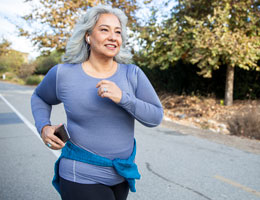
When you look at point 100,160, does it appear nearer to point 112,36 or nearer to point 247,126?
point 112,36

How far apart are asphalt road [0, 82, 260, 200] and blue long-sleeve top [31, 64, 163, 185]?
1.95 m

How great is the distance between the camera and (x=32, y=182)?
3791 mm

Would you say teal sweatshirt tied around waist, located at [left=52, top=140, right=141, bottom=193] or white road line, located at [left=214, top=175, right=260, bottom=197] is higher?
teal sweatshirt tied around waist, located at [left=52, top=140, right=141, bottom=193]

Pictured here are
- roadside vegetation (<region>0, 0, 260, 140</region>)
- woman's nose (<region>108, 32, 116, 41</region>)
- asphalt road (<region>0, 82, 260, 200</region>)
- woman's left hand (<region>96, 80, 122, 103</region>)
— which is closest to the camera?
woman's left hand (<region>96, 80, 122, 103</region>)

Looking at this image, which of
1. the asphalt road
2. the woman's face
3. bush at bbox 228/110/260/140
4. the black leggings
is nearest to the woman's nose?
the woman's face

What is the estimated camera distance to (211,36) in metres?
9.57

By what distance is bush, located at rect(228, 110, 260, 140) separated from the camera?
7207 mm

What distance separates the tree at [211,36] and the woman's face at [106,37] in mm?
8301

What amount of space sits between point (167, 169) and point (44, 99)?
2.97 metres

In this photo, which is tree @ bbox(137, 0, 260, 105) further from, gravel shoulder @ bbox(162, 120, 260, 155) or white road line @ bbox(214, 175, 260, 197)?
white road line @ bbox(214, 175, 260, 197)

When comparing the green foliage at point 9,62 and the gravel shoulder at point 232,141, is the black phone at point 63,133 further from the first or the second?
the green foliage at point 9,62

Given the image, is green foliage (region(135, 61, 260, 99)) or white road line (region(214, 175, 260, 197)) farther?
green foliage (region(135, 61, 260, 99))

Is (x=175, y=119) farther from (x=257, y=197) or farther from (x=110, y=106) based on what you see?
(x=110, y=106)

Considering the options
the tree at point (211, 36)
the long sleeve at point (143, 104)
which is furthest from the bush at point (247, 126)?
the long sleeve at point (143, 104)
